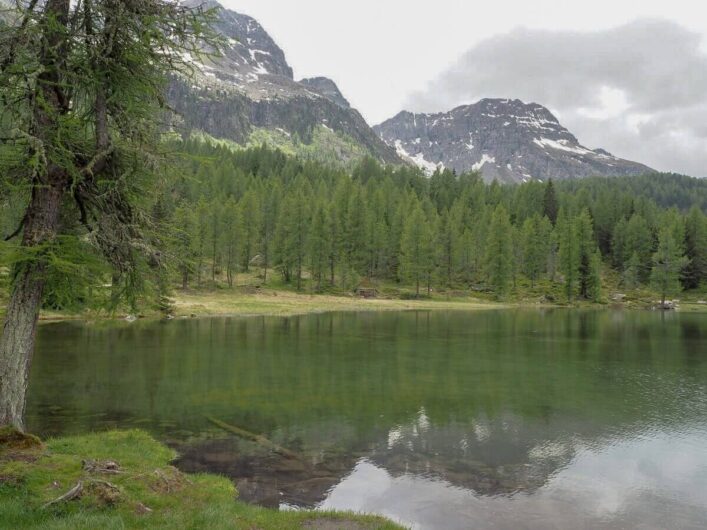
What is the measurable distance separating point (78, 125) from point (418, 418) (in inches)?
750

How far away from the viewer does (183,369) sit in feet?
115

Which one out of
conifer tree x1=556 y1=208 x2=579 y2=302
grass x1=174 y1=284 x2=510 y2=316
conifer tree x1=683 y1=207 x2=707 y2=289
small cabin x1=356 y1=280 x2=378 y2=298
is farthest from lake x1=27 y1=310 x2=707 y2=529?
conifer tree x1=683 y1=207 x2=707 y2=289

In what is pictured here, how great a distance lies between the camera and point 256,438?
71.0ft

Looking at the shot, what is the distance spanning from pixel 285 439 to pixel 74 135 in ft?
45.5

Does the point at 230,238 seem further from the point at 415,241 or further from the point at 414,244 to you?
the point at 415,241

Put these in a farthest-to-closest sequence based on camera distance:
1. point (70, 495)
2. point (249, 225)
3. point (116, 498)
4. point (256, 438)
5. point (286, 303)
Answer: point (249, 225) → point (286, 303) → point (256, 438) → point (116, 498) → point (70, 495)

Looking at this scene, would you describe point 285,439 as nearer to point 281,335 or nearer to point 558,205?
point 281,335

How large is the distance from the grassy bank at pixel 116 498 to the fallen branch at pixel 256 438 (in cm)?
415

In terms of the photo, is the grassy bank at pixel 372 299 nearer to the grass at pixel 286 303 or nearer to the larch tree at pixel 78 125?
the grass at pixel 286 303

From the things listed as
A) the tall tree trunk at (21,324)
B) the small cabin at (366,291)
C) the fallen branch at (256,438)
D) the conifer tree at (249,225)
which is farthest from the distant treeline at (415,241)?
the tall tree trunk at (21,324)

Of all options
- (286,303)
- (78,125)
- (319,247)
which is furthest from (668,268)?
(78,125)

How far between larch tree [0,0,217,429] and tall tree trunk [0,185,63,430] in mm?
25

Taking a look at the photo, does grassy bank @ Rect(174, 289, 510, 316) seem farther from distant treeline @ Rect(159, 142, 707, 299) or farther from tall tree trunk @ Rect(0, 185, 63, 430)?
tall tree trunk @ Rect(0, 185, 63, 430)

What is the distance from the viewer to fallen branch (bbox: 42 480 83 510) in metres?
10.7
